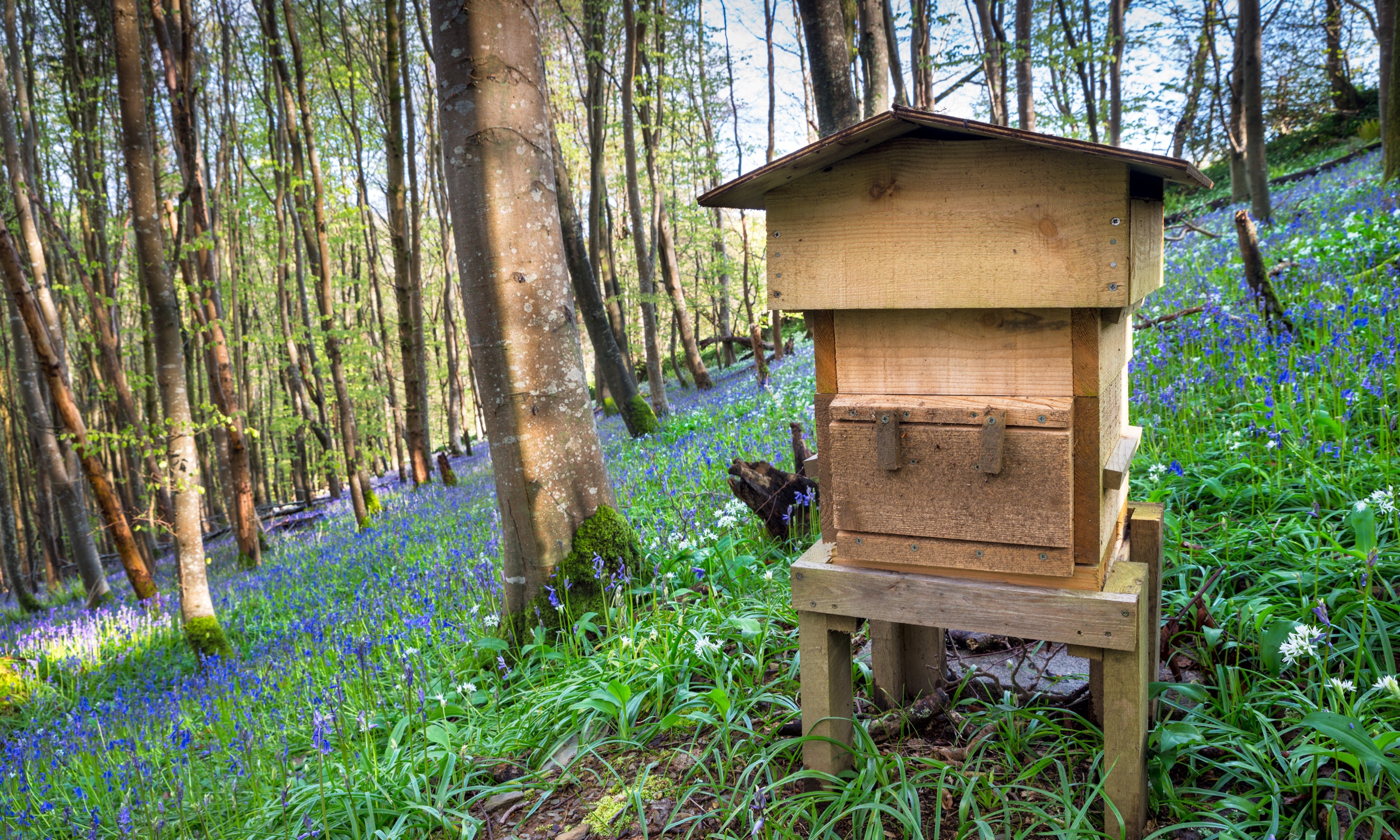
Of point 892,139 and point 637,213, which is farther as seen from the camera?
point 637,213

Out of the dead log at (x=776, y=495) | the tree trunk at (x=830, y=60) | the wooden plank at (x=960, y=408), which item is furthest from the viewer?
the tree trunk at (x=830, y=60)

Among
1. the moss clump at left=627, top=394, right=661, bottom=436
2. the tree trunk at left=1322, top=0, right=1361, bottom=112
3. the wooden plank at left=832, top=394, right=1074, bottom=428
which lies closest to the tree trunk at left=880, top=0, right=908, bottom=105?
the moss clump at left=627, top=394, right=661, bottom=436

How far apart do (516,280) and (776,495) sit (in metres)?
2.10

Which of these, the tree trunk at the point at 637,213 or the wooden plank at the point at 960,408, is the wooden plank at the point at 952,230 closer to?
the wooden plank at the point at 960,408

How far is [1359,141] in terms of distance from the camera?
18219mm

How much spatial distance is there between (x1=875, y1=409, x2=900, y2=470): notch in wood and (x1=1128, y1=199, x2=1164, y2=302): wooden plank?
Result: 71cm

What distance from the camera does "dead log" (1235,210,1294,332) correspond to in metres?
5.50

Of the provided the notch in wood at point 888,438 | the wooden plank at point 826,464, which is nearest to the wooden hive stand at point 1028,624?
the wooden plank at point 826,464

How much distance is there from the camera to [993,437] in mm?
2039

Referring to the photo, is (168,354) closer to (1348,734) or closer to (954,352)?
(954,352)

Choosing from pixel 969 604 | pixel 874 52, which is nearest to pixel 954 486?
pixel 969 604

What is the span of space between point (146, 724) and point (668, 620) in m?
3.57

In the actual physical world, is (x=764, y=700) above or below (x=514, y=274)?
below

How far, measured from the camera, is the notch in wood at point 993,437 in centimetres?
203
